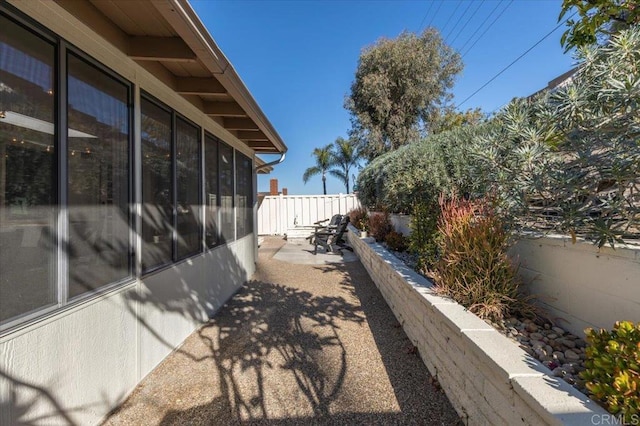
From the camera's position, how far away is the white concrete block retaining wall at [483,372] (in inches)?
53.9

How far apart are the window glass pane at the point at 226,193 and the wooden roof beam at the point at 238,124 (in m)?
0.32

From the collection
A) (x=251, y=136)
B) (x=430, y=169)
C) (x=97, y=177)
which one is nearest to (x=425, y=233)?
(x=430, y=169)

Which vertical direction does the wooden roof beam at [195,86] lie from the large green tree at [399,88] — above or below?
below

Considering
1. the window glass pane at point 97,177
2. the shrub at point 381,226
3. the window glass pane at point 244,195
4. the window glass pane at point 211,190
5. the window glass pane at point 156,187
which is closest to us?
the window glass pane at point 97,177

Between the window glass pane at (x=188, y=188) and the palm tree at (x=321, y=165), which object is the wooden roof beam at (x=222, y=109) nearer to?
the window glass pane at (x=188, y=188)

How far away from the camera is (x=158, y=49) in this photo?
2.64 meters

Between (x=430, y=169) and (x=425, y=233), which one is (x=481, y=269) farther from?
(x=430, y=169)

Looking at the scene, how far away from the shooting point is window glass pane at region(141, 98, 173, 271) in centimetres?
290

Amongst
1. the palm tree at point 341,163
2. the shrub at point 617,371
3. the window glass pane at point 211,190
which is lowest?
the shrub at point 617,371

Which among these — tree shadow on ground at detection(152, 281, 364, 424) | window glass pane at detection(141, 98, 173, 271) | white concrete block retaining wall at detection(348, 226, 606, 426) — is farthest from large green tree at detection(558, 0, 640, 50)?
window glass pane at detection(141, 98, 173, 271)

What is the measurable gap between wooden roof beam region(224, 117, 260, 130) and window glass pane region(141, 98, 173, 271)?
5.34 feet

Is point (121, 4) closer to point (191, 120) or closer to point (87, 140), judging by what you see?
point (87, 140)

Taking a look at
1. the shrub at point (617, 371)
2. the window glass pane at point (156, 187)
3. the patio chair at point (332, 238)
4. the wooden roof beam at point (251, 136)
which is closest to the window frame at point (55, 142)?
the window glass pane at point (156, 187)

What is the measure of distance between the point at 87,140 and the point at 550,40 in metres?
8.72
